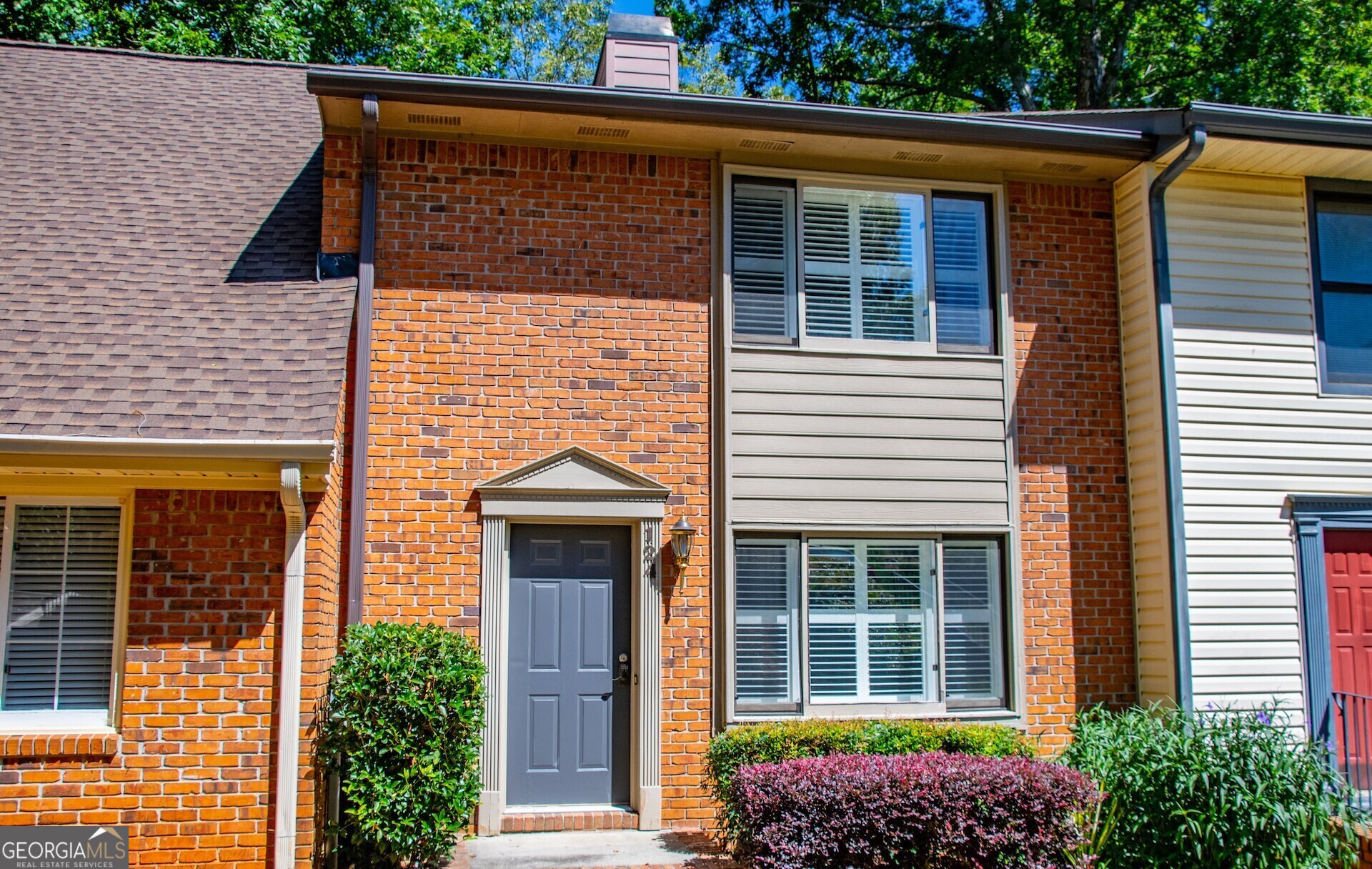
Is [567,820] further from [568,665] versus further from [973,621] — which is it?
[973,621]

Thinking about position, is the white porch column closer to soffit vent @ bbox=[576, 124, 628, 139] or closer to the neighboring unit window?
soffit vent @ bbox=[576, 124, 628, 139]

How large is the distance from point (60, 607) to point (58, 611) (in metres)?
0.02

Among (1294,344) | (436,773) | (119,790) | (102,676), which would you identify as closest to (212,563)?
(102,676)

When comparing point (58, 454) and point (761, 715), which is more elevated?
point (58, 454)

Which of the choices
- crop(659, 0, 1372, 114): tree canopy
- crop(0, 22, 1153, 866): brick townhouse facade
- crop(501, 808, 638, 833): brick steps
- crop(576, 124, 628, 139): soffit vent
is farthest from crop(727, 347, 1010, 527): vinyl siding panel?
crop(659, 0, 1372, 114): tree canopy

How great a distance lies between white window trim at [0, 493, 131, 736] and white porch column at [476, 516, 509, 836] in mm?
2283

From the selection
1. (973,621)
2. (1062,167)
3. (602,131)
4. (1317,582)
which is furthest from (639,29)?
(1317,582)

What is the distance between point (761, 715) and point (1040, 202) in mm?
4803

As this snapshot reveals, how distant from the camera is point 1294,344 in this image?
8.91 m

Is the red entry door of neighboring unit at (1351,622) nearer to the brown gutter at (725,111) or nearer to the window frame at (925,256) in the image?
the window frame at (925,256)

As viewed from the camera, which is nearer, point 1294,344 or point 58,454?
point 58,454

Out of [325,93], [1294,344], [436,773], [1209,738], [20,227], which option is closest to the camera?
[436,773]

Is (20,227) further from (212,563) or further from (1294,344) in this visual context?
(1294,344)

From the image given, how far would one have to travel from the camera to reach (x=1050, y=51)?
64.7 ft
